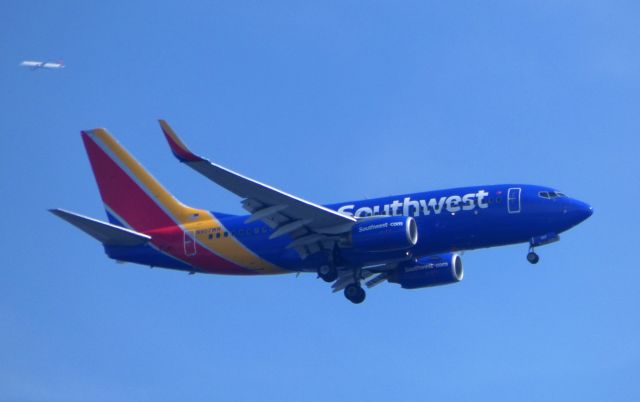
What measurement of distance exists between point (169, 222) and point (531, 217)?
18.0 metres

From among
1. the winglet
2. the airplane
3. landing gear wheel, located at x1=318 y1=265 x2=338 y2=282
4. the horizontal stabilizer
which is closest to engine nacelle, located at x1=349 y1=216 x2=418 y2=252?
the airplane

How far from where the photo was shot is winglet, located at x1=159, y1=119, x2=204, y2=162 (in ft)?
165

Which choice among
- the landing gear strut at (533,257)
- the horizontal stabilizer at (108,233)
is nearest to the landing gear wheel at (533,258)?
the landing gear strut at (533,257)

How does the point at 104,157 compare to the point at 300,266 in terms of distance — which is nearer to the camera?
the point at 300,266

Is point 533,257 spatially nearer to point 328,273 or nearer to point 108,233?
point 328,273

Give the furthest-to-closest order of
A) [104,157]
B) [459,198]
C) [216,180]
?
[104,157] < [459,198] < [216,180]

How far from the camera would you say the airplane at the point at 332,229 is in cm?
5431

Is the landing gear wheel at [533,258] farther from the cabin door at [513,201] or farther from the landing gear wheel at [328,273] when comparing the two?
the landing gear wheel at [328,273]

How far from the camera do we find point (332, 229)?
55.9 m

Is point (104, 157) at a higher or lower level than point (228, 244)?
higher

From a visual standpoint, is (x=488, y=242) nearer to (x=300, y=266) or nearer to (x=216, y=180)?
(x=300, y=266)

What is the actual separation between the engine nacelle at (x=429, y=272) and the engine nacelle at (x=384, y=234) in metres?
5.40

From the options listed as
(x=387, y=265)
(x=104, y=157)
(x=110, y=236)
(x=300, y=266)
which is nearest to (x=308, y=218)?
(x=300, y=266)

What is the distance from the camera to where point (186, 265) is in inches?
2349
